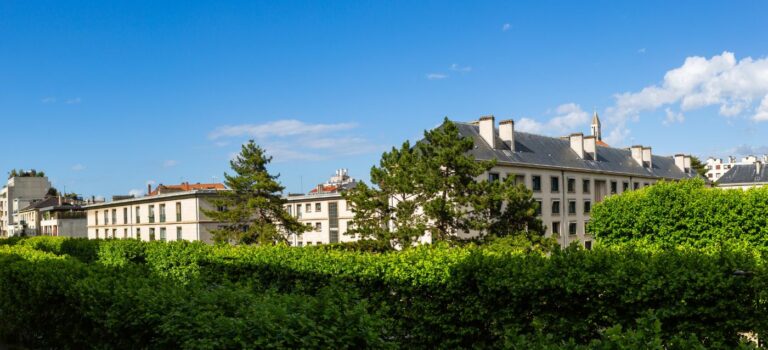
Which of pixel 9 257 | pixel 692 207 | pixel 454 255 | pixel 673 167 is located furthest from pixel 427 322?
pixel 673 167

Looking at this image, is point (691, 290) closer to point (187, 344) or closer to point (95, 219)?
point (187, 344)

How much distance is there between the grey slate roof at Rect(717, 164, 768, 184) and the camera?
103750 millimetres

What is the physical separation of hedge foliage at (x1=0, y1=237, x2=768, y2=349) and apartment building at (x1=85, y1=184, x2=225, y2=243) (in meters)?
39.6

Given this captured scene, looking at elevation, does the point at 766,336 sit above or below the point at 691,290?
below

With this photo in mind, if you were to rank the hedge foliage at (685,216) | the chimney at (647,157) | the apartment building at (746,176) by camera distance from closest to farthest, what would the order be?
the hedge foliage at (685,216) < the chimney at (647,157) < the apartment building at (746,176)

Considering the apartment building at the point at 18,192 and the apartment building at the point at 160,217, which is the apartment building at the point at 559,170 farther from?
the apartment building at the point at 18,192

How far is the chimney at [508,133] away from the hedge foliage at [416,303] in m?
38.9

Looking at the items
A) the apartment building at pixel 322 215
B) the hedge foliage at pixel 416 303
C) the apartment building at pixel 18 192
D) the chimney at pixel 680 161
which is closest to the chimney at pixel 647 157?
the chimney at pixel 680 161

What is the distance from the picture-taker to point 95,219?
77.0m

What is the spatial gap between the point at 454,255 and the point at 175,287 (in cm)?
844

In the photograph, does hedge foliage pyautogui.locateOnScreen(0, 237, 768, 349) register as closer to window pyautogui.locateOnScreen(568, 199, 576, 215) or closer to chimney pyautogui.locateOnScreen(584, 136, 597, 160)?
window pyautogui.locateOnScreen(568, 199, 576, 215)

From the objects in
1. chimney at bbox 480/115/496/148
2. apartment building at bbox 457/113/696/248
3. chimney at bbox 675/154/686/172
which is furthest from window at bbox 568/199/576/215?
chimney at bbox 675/154/686/172

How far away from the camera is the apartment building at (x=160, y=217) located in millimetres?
59438

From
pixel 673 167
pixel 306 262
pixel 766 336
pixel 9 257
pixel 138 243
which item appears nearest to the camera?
pixel 766 336
